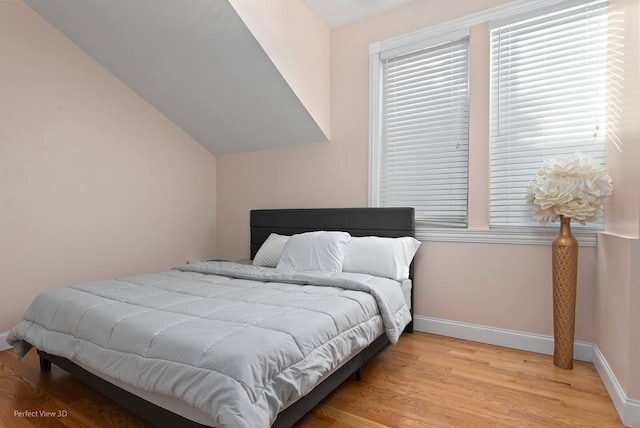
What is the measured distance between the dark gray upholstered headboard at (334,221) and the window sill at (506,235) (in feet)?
0.62

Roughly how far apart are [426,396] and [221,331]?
3.96 feet

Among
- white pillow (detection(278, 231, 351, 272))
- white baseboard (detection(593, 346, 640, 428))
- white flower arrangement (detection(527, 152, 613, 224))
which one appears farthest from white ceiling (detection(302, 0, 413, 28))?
white baseboard (detection(593, 346, 640, 428))

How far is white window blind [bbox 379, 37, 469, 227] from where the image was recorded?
288 cm

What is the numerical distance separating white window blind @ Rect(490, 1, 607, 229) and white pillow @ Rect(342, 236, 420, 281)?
2.31ft

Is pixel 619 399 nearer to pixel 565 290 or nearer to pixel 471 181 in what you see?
pixel 565 290

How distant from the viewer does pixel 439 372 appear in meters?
2.22

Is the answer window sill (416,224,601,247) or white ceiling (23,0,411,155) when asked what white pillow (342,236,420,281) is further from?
white ceiling (23,0,411,155)

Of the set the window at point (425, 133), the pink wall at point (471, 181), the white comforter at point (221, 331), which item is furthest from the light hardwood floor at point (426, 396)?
the window at point (425, 133)

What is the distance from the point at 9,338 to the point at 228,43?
8.07ft

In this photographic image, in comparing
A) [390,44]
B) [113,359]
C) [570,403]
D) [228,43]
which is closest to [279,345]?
[113,359]

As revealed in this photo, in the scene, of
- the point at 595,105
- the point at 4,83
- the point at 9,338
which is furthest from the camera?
the point at 4,83

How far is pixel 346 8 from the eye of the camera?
3164 mm

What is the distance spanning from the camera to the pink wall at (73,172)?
2713 millimetres

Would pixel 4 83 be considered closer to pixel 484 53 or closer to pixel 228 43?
pixel 228 43
